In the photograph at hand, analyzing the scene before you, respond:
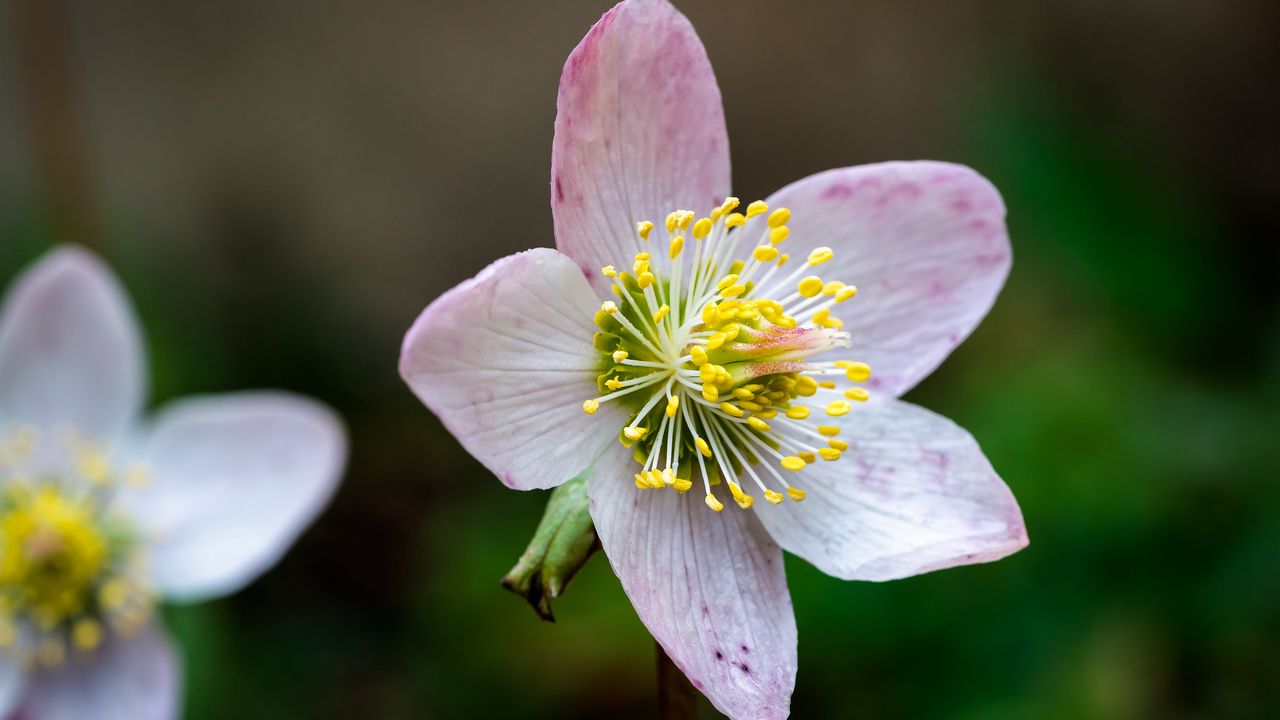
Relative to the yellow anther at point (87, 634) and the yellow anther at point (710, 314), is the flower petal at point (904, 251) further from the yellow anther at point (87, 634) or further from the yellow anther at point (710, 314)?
the yellow anther at point (87, 634)

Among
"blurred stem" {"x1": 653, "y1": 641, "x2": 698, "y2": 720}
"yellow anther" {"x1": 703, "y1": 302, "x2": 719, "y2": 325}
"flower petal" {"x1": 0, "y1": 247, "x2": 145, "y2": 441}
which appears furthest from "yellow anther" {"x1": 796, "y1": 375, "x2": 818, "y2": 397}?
"flower petal" {"x1": 0, "y1": 247, "x2": 145, "y2": 441}

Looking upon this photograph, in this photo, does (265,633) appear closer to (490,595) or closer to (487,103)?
(490,595)

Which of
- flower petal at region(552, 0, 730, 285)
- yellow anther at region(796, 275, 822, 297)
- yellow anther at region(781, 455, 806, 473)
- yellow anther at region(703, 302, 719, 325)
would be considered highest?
flower petal at region(552, 0, 730, 285)

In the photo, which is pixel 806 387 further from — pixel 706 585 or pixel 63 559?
pixel 63 559

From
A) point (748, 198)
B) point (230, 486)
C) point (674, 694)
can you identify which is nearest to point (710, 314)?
point (674, 694)

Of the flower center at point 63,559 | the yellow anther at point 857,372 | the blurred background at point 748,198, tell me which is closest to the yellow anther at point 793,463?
the yellow anther at point 857,372

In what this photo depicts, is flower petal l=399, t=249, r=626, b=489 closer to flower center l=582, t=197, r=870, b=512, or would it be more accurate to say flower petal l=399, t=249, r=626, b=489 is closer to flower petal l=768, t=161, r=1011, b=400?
flower center l=582, t=197, r=870, b=512
